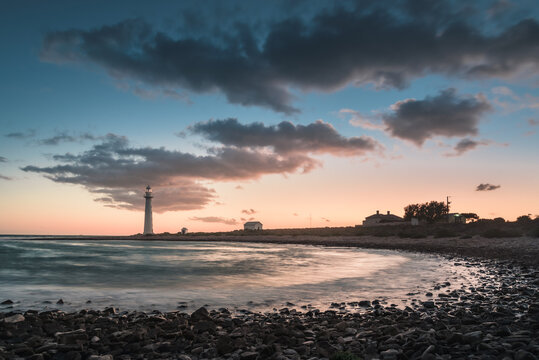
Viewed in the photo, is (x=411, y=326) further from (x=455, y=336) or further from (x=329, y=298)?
(x=329, y=298)

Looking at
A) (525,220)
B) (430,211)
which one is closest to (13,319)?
(525,220)

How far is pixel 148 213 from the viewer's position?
3848 inches

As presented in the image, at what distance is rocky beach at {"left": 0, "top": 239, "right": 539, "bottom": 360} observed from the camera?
5648 millimetres

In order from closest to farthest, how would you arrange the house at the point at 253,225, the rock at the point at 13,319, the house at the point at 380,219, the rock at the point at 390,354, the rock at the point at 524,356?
the rock at the point at 524,356 → the rock at the point at 390,354 → the rock at the point at 13,319 → the house at the point at 380,219 → the house at the point at 253,225

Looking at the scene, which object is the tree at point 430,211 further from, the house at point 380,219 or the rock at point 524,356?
the rock at point 524,356

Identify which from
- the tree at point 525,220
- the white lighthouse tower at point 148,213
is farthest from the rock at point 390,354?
the white lighthouse tower at point 148,213

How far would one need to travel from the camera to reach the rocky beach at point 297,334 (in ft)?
18.5

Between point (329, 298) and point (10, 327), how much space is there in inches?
373

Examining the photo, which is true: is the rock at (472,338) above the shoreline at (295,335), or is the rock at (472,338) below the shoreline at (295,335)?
above

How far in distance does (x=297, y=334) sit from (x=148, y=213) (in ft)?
320

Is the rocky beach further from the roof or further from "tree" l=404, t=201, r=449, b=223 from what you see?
the roof

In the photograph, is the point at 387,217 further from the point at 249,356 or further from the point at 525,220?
the point at 249,356

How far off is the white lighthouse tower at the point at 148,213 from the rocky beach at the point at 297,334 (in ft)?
288

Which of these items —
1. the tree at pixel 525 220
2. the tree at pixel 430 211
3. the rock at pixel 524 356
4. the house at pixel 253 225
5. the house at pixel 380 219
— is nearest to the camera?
the rock at pixel 524 356
